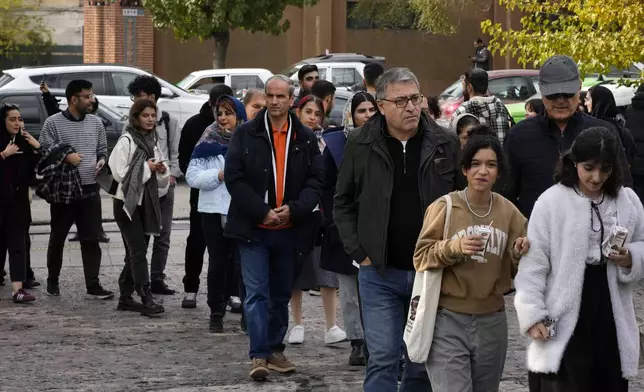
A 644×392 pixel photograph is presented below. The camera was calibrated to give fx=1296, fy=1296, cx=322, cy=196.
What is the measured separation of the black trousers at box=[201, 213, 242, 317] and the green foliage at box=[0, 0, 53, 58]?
27.7 m

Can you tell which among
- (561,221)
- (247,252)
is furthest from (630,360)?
(247,252)

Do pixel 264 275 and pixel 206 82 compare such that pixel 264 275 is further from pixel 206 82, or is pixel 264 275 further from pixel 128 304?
pixel 206 82

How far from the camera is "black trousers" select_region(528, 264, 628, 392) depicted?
5.65 m

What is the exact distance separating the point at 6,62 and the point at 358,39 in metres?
10.8

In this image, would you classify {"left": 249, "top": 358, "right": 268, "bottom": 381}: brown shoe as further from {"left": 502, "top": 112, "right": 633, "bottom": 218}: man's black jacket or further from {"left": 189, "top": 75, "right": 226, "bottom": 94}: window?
{"left": 189, "top": 75, "right": 226, "bottom": 94}: window

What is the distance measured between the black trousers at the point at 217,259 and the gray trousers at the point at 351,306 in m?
1.36

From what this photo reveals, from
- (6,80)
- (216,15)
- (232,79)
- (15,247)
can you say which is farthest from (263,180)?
(216,15)

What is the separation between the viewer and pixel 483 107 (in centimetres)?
1130

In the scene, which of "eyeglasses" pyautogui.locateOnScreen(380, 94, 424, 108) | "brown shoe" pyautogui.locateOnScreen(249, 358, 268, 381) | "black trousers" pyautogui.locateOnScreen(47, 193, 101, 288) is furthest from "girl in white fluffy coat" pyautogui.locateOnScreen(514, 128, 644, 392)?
"black trousers" pyautogui.locateOnScreen(47, 193, 101, 288)

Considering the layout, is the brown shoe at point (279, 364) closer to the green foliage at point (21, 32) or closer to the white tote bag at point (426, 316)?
the white tote bag at point (426, 316)

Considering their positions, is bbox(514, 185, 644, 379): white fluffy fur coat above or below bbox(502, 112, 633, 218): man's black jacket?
below

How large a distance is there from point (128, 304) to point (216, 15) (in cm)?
2191

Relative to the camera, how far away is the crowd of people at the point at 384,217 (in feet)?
18.6

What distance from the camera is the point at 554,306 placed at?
562 centimetres
